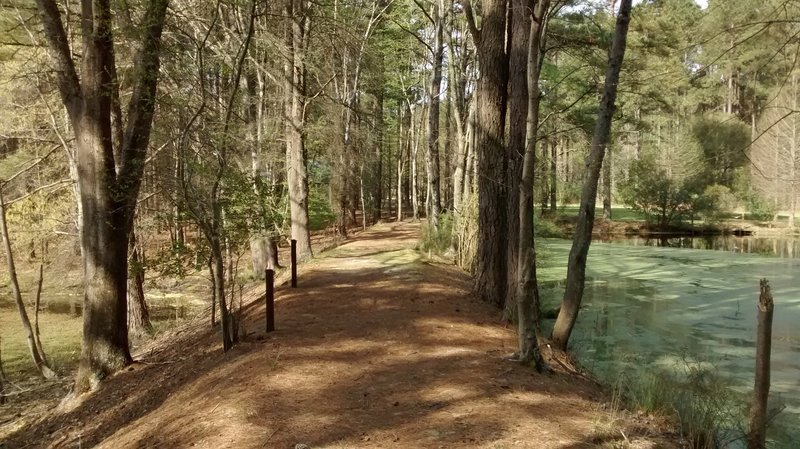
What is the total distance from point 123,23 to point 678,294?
12.7 meters

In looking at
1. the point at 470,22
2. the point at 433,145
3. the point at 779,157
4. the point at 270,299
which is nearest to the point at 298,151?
the point at 433,145

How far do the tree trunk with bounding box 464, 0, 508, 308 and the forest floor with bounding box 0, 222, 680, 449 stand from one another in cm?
53

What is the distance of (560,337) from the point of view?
7109 mm

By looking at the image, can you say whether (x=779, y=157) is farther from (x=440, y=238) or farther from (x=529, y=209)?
(x=529, y=209)

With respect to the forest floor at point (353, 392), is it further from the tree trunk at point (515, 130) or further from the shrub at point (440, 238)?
the shrub at point (440, 238)

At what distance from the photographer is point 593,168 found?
6598mm

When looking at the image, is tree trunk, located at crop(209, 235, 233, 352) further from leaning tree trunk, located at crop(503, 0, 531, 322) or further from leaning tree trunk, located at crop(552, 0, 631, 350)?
leaning tree trunk, located at crop(552, 0, 631, 350)

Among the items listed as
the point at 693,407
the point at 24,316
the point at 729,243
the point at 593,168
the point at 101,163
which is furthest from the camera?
the point at 729,243

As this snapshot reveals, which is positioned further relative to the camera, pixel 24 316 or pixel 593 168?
pixel 24 316

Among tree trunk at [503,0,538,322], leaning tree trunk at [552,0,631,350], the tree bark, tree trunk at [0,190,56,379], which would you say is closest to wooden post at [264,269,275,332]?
the tree bark

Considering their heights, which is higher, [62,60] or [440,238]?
[62,60]

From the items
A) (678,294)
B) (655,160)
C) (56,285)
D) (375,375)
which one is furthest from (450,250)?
(655,160)

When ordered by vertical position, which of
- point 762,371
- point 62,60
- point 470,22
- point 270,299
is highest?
point 470,22

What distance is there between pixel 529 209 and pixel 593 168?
1364 mm
